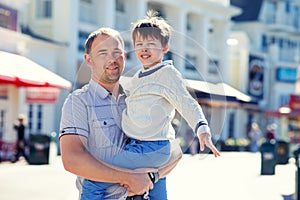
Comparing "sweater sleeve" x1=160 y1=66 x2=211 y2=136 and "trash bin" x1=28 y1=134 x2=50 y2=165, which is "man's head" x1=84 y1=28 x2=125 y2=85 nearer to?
"sweater sleeve" x1=160 y1=66 x2=211 y2=136

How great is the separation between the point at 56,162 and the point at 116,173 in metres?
16.2

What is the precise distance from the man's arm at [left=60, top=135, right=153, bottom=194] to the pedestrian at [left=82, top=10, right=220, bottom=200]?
0.04 meters

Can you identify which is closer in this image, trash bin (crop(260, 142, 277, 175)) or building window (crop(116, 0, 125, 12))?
trash bin (crop(260, 142, 277, 175))

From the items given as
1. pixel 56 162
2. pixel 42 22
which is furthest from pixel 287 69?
pixel 56 162

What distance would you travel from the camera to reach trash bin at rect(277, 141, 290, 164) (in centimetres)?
2048

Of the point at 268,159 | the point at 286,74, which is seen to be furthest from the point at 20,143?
the point at 286,74

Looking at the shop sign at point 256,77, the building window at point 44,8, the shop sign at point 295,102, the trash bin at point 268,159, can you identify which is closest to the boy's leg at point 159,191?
the trash bin at point 268,159

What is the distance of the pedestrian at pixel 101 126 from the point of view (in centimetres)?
271

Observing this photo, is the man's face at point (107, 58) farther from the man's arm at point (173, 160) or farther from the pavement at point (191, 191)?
the pavement at point (191, 191)

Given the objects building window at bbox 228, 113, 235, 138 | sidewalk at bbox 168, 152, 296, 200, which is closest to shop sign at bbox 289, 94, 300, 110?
building window at bbox 228, 113, 235, 138

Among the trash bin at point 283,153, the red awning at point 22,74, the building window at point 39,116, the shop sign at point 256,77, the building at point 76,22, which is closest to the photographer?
the red awning at point 22,74

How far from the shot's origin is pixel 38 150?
17250mm

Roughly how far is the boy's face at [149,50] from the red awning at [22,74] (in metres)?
12.4

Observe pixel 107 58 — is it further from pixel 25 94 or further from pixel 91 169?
pixel 25 94
